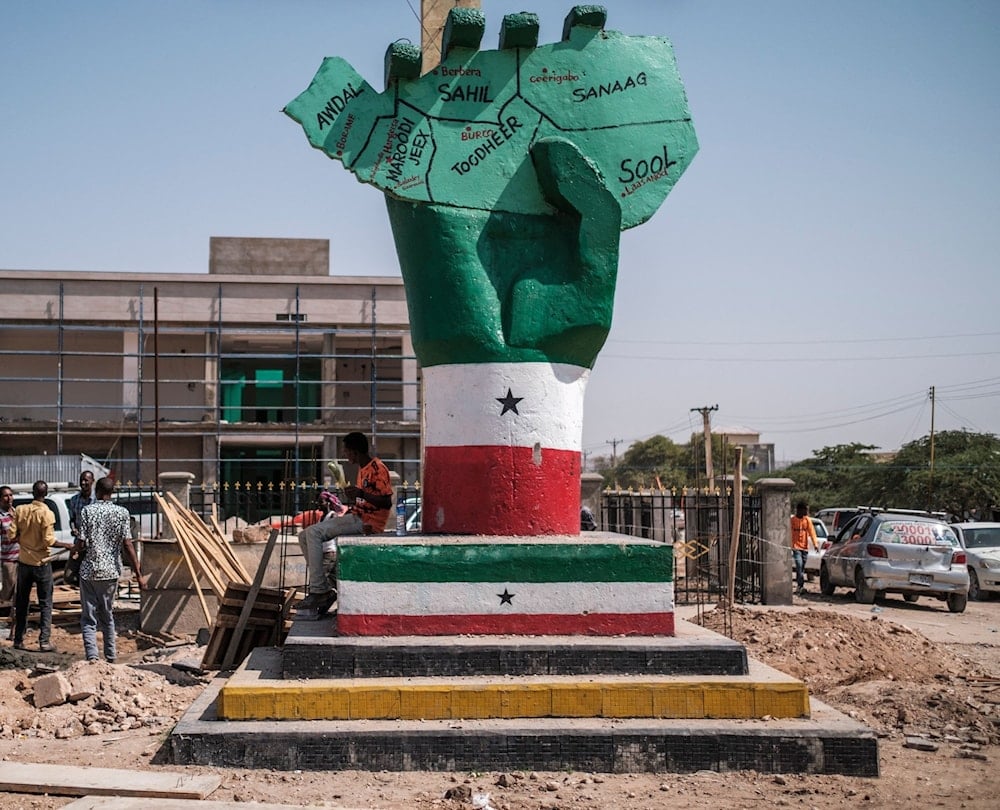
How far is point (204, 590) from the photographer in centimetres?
1295

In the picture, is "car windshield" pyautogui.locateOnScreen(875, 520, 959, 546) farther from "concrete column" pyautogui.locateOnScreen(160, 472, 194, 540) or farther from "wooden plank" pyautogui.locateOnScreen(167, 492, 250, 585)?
"concrete column" pyautogui.locateOnScreen(160, 472, 194, 540)

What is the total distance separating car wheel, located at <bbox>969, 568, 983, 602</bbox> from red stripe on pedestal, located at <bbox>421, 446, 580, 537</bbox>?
1260 centimetres

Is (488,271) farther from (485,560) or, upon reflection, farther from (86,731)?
(86,731)

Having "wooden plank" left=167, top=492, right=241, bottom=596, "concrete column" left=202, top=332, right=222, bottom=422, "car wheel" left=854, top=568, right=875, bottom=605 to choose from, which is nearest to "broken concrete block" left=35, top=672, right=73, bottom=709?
"wooden plank" left=167, top=492, right=241, bottom=596

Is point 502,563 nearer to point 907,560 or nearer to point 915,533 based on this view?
point 907,560

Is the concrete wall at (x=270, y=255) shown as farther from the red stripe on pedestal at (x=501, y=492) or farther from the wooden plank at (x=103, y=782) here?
the wooden plank at (x=103, y=782)

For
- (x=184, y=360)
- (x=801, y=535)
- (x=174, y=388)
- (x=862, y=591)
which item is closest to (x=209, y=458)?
(x=174, y=388)

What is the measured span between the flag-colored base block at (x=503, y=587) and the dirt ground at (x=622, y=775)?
113 centimetres

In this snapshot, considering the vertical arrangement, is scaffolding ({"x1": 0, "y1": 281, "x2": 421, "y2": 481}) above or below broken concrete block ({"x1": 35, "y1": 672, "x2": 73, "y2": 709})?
above

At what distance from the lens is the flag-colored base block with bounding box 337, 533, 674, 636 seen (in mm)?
7391

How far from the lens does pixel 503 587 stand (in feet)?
24.6

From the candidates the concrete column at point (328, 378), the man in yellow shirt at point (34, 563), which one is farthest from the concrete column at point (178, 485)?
the concrete column at point (328, 378)

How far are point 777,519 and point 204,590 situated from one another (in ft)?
26.6

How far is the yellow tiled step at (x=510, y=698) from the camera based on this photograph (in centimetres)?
686
